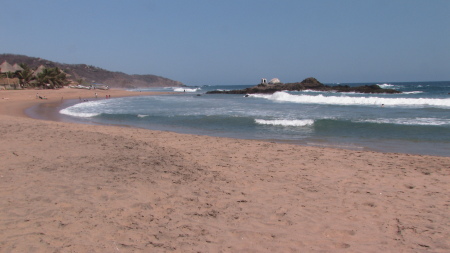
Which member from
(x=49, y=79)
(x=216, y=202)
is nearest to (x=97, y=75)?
(x=49, y=79)

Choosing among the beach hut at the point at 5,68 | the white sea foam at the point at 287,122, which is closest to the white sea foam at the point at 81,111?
the white sea foam at the point at 287,122

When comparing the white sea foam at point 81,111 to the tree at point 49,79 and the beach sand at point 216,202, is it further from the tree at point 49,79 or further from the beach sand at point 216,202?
the tree at point 49,79

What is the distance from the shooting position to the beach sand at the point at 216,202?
3379 millimetres

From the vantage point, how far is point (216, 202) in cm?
450

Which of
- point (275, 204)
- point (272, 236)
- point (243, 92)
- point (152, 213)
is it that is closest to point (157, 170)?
point (152, 213)

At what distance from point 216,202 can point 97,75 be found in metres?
134

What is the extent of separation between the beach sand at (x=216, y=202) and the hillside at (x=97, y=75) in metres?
105

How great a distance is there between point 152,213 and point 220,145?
515 cm

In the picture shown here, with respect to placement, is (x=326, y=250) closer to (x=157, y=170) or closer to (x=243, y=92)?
(x=157, y=170)

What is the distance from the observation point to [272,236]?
3.54 metres

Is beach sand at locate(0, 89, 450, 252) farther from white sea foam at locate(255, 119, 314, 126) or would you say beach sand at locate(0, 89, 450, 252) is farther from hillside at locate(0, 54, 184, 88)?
hillside at locate(0, 54, 184, 88)

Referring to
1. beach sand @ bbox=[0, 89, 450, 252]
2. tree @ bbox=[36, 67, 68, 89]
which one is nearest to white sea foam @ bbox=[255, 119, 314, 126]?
beach sand @ bbox=[0, 89, 450, 252]

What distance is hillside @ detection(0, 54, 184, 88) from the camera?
114750 mm

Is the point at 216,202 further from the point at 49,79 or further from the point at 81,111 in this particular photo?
the point at 49,79
